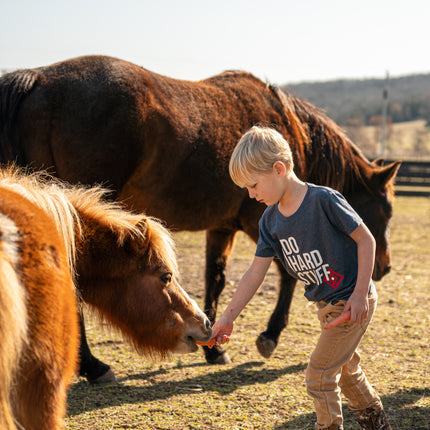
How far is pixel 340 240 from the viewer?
2.70m

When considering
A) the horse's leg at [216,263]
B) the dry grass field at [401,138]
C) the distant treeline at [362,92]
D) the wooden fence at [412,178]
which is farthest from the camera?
the distant treeline at [362,92]

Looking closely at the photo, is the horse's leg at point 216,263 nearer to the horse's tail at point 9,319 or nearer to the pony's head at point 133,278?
the pony's head at point 133,278

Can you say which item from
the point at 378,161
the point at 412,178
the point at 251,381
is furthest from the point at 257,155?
the point at 412,178

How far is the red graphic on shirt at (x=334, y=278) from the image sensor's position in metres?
2.68

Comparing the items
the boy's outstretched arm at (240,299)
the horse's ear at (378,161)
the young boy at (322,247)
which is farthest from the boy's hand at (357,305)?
the horse's ear at (378,161)

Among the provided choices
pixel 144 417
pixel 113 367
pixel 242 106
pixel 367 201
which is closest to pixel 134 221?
pixel 144 417

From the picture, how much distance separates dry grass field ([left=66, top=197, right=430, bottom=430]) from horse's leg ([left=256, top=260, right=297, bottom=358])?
18 centimetres

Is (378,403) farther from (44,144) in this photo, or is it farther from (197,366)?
(44,144)

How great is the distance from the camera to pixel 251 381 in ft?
13.6

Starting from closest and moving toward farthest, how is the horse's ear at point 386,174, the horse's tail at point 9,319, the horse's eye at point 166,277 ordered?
the horse's tail at point 9,319 < the horse's eye at point 166,277 < the horse's ear at point 386,174

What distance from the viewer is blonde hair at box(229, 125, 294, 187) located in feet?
8.45

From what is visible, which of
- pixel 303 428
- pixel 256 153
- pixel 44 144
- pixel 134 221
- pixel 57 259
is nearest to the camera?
pixel 57 259

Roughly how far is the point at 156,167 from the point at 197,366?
1827 mm

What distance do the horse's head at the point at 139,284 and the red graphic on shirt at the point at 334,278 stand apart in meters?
0.75
